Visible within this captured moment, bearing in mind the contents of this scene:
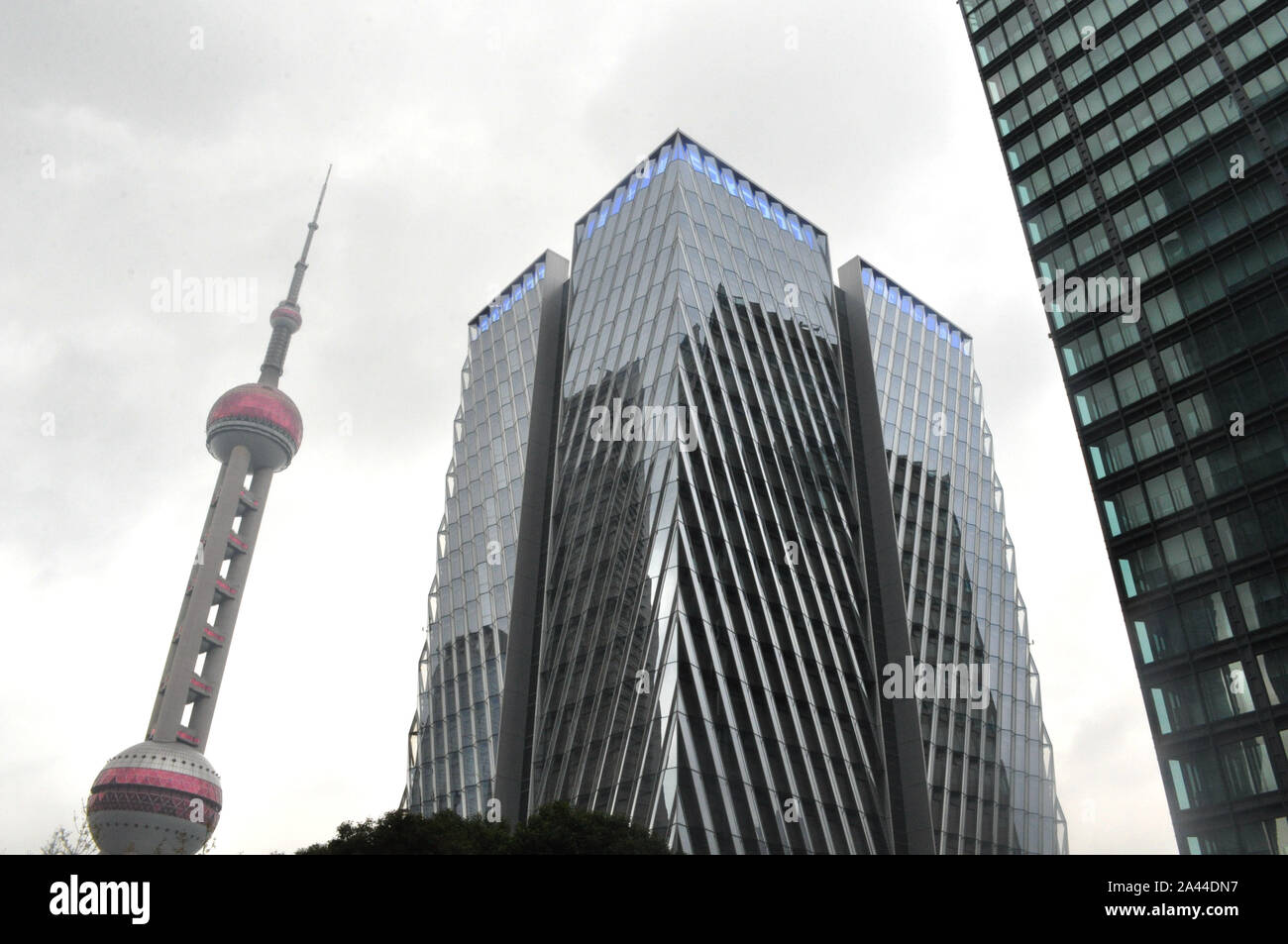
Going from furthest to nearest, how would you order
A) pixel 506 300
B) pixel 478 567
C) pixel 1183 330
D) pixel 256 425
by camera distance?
pixel 256 425, pixel 506 300, pixel 478 567, pixel 1183 330

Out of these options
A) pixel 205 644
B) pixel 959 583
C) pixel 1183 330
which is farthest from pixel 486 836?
pixel 205 644

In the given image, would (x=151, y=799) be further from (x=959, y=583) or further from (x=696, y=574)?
(x=959, y=583)

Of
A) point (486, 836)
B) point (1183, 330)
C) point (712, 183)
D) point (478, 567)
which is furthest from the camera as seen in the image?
point (478, 567)

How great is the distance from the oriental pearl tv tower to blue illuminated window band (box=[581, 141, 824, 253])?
279 feet

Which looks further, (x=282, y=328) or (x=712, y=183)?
(x=282, y=328)

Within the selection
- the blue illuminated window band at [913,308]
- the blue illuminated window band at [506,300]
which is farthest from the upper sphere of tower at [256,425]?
the blue illuminated window band at [913,308]

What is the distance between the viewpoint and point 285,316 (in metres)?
187

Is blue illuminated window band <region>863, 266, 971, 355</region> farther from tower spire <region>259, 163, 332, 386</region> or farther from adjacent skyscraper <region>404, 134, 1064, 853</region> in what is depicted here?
tower spire <region>259, 163, 332, 386</region>

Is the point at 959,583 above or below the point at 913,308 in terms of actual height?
below

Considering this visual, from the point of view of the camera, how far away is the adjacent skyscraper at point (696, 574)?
67438 mm

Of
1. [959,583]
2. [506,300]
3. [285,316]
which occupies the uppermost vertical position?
[285,316]

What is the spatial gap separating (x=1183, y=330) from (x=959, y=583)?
41.1 meters

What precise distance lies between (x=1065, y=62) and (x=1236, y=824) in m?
49.9

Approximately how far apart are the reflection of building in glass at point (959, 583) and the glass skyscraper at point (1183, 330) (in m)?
29.2
